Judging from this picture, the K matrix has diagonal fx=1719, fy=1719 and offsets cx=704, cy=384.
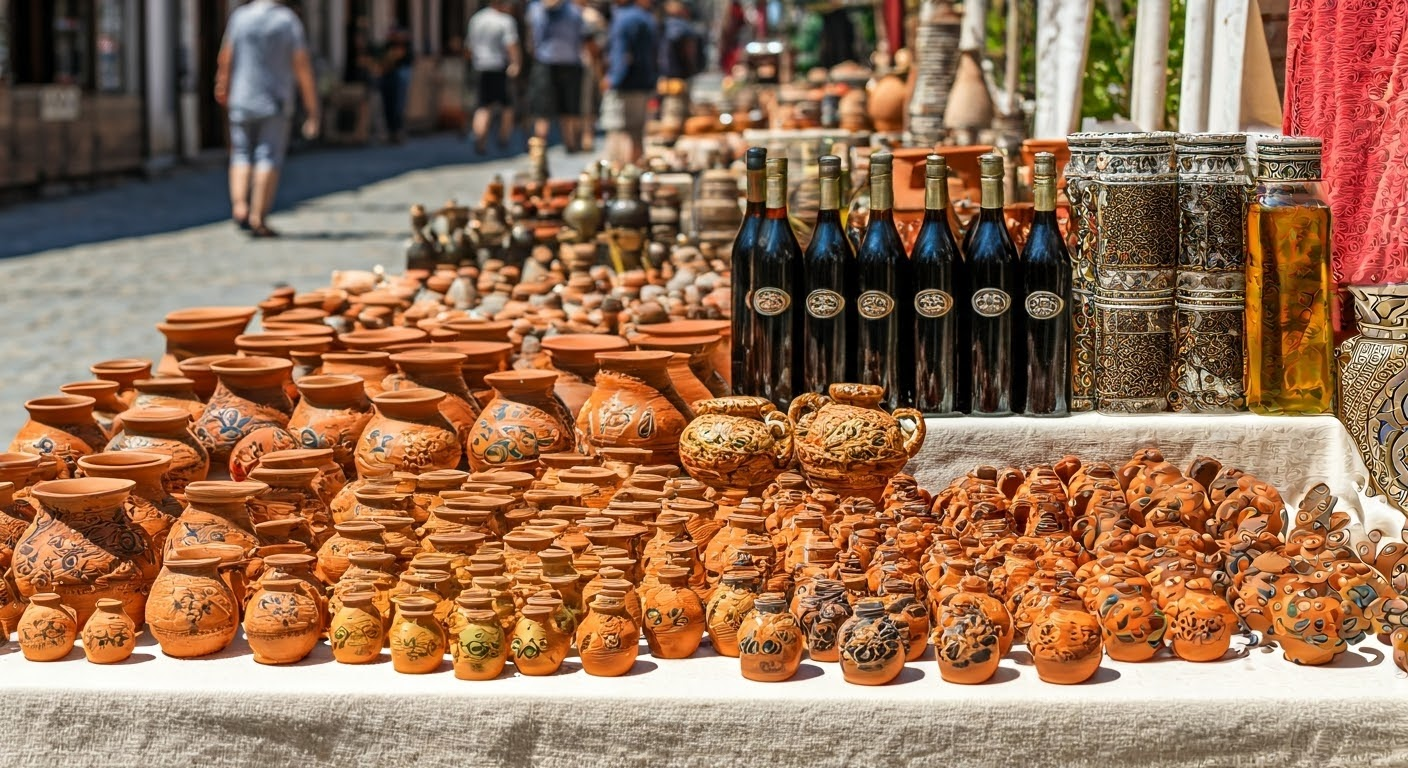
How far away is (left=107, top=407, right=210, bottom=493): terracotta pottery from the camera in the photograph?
3.16 m

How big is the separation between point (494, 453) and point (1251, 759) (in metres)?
1.48

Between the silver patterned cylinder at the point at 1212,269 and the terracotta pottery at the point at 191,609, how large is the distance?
185cm

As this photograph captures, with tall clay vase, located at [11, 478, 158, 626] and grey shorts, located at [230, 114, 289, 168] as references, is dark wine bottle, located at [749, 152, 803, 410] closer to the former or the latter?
tall clay vase, located at [11, 478, 158, 626]

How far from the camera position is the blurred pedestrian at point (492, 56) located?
1803 centimetres

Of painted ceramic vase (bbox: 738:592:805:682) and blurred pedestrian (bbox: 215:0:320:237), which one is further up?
blurred pedestrian (bbox: 215:0:320:237)

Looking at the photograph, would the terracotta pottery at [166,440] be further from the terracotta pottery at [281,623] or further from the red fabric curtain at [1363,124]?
the red fabric curtain at [1363,124]

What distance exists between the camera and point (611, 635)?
249 centimetres

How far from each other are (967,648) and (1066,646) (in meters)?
0.14

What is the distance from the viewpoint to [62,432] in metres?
3.30

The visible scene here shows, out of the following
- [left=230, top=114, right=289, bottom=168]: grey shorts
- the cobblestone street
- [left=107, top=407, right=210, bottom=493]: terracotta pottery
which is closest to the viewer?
[left=107, top=407, right=210, bottom=493]: terracotta pottery

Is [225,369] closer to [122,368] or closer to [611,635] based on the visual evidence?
[122,368]

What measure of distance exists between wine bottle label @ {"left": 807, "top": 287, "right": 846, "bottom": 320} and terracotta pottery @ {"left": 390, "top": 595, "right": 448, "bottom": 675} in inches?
44.3

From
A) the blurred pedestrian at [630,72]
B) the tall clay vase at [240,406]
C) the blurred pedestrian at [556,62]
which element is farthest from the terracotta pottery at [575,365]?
the blurred pedestrian at [556,62]

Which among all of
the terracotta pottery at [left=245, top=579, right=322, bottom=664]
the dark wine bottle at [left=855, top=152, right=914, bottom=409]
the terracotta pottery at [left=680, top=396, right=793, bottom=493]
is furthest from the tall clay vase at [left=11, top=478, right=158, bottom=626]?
the dark wine bottle at [left=855, top=152, right=914, bottom=409]
